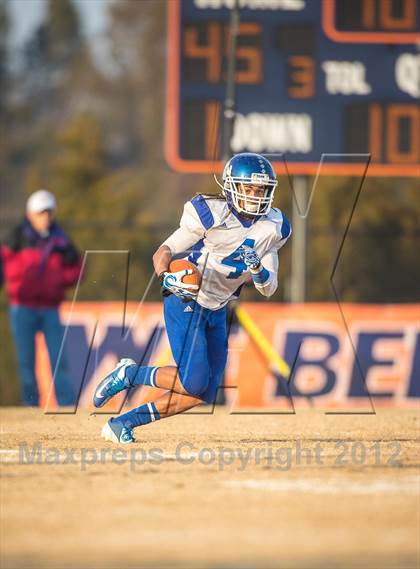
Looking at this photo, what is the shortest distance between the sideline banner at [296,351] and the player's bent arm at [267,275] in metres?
5.02

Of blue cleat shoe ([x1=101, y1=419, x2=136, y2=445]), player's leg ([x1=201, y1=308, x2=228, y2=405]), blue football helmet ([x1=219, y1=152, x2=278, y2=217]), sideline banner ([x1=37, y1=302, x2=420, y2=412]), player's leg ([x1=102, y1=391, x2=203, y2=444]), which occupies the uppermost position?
blue football helmet ([x1=219, y1=152, x2=278, y2=217])

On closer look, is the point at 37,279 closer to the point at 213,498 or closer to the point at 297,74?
the point at 297,74

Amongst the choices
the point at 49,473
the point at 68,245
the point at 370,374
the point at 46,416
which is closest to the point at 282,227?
the point at 49,473

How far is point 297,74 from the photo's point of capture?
46.0ft

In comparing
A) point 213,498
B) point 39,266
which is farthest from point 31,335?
point 213,498

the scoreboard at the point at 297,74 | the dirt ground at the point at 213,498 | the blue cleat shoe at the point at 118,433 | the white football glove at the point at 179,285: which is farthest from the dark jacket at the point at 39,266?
the white football glove at the point at 179,285

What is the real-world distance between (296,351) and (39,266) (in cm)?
303

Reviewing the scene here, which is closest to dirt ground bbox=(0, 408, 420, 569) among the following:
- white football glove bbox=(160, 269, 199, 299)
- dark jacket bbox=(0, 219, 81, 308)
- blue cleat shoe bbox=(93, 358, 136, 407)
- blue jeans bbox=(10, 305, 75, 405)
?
blue cleat shoe bbox=(93, 358, 136, 407)

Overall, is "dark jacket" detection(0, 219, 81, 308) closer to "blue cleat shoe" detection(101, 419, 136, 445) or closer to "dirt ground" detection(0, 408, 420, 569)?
"dirt ground" detection(0, 408, 420, 569)

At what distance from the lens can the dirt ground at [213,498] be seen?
5.25 metres

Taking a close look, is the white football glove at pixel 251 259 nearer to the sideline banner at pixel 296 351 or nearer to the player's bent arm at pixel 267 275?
the player's bent arm at pixel 267 275

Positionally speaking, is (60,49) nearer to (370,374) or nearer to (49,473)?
(370,374)

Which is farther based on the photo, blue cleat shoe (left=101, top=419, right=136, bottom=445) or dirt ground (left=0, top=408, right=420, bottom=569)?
blue cleat shoe (left=101, top=419, right=136, bottom=445)

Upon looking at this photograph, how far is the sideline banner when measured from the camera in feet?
43.3
